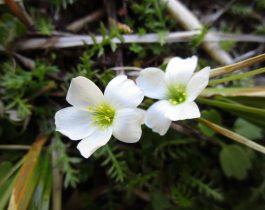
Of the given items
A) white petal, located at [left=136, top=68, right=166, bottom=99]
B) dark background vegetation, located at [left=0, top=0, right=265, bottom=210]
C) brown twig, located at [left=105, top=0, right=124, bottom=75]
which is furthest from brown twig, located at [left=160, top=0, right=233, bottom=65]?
white petal, located at [left=136, top=68, right=166, bottom=99]

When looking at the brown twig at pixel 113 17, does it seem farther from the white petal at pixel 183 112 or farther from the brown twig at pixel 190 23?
the white petal at pixel 183 112

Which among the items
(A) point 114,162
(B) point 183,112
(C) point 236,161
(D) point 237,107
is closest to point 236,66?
(D) point 237,107

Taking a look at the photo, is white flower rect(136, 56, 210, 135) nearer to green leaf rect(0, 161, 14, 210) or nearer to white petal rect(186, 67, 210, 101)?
white petal rect(186, 67, 210, 101)

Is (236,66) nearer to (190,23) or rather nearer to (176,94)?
(176,94)

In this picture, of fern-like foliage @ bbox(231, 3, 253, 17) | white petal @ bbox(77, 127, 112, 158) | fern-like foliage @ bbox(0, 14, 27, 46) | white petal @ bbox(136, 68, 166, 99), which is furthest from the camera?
fern-like foliage @ bbox(231, 3, 253, 17)

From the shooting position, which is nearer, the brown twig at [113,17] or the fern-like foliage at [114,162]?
the fern-like foliage at [114,162]

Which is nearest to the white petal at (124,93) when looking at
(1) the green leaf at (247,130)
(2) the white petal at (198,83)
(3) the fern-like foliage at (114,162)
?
(2) the white petal at (198,83)

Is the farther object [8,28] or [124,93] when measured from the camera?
[8,28]
